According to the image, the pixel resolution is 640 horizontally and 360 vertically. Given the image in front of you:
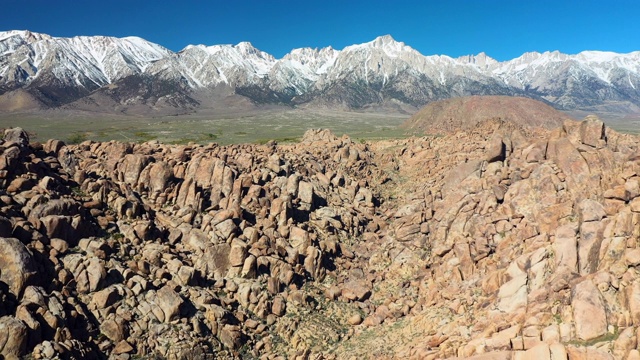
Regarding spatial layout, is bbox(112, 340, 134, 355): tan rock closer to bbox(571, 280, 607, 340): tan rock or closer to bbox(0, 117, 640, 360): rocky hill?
bbox(0, 117, 640, 360): rocky hill

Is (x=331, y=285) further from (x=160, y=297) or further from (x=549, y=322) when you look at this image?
(x=549, y=322)

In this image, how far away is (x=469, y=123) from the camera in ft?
379

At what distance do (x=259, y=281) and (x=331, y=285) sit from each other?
231 inches

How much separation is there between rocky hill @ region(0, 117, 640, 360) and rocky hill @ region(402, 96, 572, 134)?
246 ft

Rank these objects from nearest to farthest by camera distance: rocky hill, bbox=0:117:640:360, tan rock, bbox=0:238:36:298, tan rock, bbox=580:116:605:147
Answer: rocky hill, bbox=0:117:640:360
tan rock, bbox=0:238:36:298
tan rock, bbox=580:116:605:147

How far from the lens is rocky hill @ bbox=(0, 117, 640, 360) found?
820 inches

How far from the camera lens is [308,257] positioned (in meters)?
34.1

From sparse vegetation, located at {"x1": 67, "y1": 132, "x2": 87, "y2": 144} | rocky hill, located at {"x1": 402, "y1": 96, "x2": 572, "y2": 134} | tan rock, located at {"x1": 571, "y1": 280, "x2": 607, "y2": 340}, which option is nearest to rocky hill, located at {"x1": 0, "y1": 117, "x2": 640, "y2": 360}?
tan rock, located at {"x1": 571, "y1": 280, "x2": 607, "y2": 340}

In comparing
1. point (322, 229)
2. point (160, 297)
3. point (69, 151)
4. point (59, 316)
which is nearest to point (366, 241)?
point (322, 229)

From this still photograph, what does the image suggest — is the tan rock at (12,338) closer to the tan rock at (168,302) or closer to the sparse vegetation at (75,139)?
the tan rock at (168,302)

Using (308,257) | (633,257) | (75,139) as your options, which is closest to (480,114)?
(308,257)

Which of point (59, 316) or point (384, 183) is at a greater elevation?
point (384, 183)

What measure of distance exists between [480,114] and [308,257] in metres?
96.1

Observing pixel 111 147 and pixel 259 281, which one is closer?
pixel 259 281
